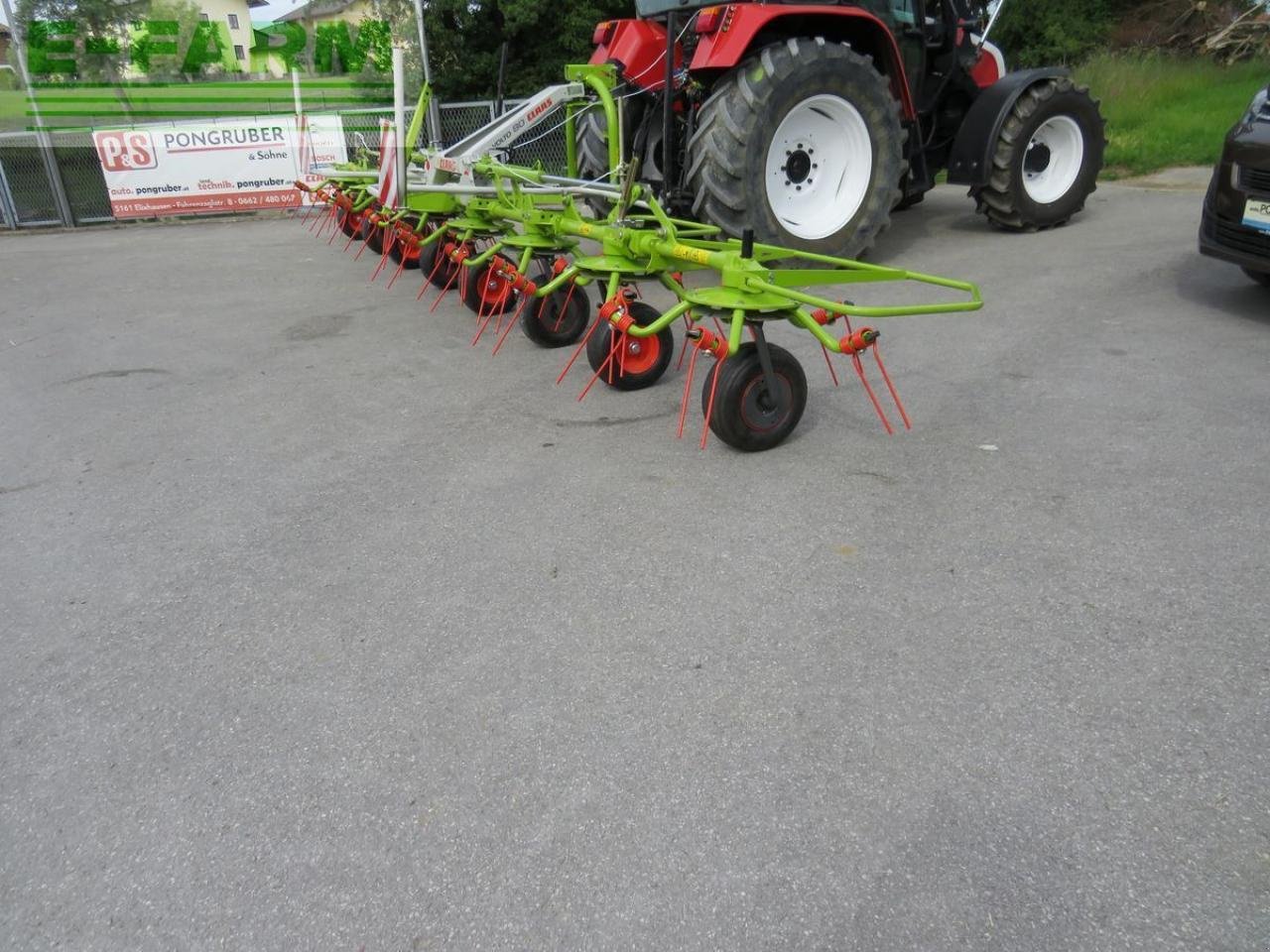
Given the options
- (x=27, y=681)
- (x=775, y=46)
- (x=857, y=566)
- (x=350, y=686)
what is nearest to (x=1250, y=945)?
(x=857, y=566)

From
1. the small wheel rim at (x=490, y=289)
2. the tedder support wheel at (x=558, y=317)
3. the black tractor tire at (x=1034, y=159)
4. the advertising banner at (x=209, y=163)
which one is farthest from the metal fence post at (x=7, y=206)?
the black tractor tire at (x=1034, y=159)

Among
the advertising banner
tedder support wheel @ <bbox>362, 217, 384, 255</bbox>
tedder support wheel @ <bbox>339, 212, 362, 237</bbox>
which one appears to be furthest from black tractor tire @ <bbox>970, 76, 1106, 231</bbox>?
the advertising banner

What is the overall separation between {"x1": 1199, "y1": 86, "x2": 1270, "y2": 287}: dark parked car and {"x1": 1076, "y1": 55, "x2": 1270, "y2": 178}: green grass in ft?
16.7

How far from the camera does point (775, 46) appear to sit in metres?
5.96

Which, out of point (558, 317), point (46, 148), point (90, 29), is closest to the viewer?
point (558, 317)

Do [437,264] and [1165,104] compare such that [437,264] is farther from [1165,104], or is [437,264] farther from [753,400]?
[1165,104]

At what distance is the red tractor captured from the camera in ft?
19.4

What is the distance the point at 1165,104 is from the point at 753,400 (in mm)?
12219

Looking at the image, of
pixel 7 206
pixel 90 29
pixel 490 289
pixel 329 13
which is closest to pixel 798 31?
pixel 490 289

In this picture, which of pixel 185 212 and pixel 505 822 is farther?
pixel 185 212

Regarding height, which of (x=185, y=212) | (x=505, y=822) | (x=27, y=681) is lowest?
(x=185, y=212)

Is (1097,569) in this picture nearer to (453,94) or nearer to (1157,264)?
(1157,264)

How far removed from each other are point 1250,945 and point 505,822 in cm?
148

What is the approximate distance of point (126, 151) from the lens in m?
12.4
